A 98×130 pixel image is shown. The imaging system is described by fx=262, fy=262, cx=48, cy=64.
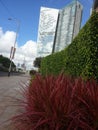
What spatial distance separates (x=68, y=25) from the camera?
44.8m

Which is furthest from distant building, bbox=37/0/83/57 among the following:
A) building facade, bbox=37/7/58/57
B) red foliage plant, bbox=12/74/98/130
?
red foliage plant, bbox=12/74/98/130

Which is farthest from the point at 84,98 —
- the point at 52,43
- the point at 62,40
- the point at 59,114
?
the point at 52,43

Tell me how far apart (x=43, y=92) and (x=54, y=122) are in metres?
0.57

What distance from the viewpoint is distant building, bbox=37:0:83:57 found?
143 feet

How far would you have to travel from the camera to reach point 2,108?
827 cm

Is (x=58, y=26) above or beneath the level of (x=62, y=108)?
above

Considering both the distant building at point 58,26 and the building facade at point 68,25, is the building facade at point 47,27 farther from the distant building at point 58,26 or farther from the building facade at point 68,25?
the building facade at point 68,25

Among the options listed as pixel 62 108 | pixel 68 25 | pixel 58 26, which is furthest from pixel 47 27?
pixel 62 108

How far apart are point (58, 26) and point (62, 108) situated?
48157 mm

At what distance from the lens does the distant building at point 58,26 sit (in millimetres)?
43438

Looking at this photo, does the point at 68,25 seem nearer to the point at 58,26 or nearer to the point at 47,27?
the point at 58,26

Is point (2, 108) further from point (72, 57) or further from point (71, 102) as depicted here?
point (71, 102)

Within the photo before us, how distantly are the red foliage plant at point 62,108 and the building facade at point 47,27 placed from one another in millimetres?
47913

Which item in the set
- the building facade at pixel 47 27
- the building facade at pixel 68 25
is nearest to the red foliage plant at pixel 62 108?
the building facade at pixel 68 25
